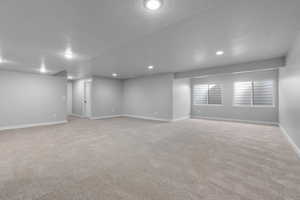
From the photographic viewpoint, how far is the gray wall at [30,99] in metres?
5.03

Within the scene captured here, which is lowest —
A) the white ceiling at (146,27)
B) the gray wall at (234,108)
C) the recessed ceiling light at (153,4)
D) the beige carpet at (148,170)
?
the beige carpet at (148,170)

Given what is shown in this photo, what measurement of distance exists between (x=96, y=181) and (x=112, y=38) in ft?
8.85

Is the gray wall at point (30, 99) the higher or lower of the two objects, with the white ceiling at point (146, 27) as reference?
lower

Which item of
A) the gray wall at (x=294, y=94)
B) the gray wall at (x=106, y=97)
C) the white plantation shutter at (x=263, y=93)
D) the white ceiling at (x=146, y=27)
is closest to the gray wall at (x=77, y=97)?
the gray wall at (x=106, y=97)

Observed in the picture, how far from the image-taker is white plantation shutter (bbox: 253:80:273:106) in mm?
5698

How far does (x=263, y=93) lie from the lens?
19.2ft

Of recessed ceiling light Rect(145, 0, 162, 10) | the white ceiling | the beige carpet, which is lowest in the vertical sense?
the beige carpet

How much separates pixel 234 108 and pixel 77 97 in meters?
9.35

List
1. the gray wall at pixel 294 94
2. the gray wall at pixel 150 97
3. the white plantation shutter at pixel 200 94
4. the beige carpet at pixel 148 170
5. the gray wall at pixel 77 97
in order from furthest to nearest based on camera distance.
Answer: the gray wall at pixel 77 97
the white plantation shutter at pixel 200 94
the gray wall at pixel 150 97
the gray wall at pixel 294 94
the beige carpet at pixel 148 170

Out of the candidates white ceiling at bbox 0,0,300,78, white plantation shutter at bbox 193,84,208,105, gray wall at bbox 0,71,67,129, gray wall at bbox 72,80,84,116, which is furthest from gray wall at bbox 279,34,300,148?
gray wall at bbox 72,80,84,116

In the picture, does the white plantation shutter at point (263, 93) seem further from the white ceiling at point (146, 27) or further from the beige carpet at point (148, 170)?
the beige carpet at point (148, 170)

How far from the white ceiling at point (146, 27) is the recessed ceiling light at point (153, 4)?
0.33 ft

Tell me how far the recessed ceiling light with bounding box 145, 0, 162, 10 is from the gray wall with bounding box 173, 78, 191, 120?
4.99 metres

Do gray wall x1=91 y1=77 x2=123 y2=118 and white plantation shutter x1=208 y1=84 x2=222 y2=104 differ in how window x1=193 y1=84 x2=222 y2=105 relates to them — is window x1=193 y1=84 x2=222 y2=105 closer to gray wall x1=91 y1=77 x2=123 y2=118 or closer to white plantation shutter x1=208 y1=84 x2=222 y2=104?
white plantation shutter x1=208 y1=84 x2=222 y2=104
